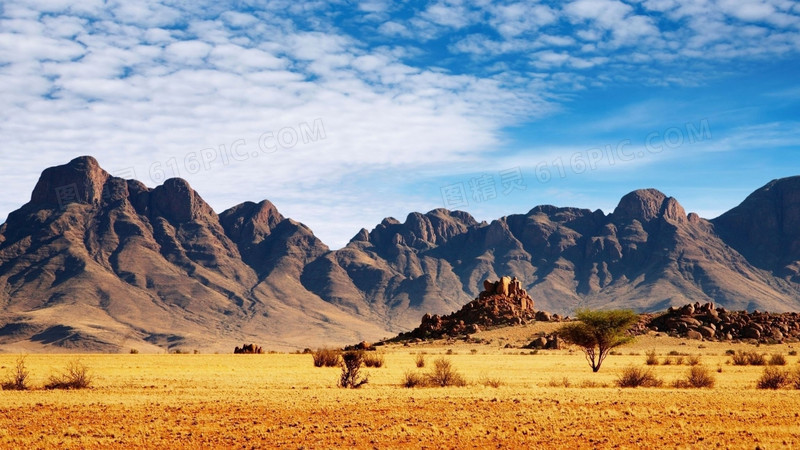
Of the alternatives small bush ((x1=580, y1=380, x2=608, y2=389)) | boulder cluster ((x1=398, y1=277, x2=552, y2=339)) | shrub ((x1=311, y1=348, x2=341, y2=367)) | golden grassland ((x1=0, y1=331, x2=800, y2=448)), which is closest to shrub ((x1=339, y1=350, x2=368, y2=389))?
golden grassland ((x1=0, y1=331, x2=800, y2=448))

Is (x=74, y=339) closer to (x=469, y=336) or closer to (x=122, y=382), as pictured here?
(x=469, y=336)

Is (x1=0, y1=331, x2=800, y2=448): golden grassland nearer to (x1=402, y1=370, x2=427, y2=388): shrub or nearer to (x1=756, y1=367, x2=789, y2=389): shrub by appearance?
(x1=756, y1=367, x2=789, y2=389): shrub

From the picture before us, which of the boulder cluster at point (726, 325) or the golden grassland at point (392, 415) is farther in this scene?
the boulder cluster at point (726, 325)

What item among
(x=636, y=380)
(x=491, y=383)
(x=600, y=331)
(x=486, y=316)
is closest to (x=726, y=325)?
(x=486, y=316)

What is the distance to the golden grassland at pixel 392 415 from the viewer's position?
1692cm

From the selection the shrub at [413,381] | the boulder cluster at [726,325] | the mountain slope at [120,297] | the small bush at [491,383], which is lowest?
the boulder cluster at [726,325]

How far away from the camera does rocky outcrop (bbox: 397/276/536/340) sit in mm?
85000

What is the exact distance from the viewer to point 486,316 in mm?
87750

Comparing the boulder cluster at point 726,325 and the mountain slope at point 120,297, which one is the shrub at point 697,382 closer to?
the boulder cluster at point 726,325

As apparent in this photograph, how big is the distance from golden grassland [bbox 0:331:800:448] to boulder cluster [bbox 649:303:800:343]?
46.1 meters

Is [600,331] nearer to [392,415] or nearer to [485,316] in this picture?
[392,415]

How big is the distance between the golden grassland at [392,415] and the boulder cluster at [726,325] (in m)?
46.1

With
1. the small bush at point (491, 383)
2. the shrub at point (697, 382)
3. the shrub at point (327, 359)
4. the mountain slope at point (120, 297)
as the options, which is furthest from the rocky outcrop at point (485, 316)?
the mountain slope at point (120, 297)

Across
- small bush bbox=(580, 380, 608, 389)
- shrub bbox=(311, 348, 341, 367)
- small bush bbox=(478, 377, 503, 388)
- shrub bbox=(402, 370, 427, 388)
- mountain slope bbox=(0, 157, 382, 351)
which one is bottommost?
small bush bbox=(580, 380, 608, 389)
